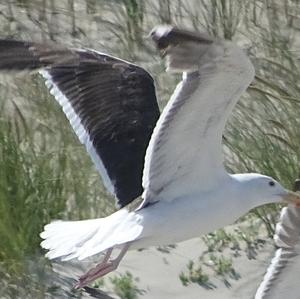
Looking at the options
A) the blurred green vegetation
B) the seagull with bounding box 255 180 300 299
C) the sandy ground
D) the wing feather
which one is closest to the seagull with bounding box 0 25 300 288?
the wing feather

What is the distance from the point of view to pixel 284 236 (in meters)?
6.33

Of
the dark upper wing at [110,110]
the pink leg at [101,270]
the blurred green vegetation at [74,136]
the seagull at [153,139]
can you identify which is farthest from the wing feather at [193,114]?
the blurred green vegetation at [74,136]

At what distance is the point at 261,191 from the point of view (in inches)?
237

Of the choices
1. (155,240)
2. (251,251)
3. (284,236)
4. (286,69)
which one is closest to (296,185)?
(284,236)

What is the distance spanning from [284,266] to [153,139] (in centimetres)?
99

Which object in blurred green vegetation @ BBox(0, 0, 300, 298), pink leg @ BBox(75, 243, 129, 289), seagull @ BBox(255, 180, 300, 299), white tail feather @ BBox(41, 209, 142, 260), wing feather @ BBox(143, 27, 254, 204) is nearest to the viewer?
wing feather @ BBox(143, 27, 254, 204)

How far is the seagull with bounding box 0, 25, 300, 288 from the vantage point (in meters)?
5.50

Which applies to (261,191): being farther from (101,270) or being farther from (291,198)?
(101,270)

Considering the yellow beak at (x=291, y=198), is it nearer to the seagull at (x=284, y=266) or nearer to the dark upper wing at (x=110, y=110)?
the seagull at (x=284, y=266)

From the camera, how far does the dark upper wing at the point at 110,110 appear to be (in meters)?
6.39

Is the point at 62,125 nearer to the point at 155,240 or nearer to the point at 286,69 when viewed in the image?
the point at 286,69

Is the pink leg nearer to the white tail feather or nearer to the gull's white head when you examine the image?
the white tail feather

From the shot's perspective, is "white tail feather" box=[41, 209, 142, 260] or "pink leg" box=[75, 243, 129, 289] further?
"pink leg" box=[75, 243, 129, 289]

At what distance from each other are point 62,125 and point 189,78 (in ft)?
7.53
